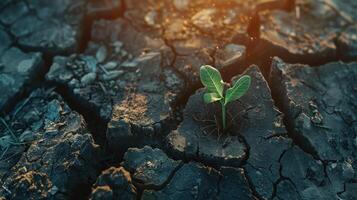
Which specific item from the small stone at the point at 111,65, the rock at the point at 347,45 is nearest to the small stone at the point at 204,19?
the small stone at the point at 111,65

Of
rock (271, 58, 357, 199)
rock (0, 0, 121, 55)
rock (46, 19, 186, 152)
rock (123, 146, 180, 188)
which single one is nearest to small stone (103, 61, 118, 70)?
rock (46, 19, 186, 152)

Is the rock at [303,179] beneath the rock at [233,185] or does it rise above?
beneath

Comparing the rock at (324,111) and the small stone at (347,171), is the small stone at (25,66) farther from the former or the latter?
the small stone at (347,171)

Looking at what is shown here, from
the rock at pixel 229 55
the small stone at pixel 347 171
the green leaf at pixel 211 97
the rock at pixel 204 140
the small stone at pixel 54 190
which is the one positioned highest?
the green leaf at pixel 211 97

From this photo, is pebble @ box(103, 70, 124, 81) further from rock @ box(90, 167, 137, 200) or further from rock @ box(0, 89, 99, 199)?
rock @ box(90, 167, 137, 200)

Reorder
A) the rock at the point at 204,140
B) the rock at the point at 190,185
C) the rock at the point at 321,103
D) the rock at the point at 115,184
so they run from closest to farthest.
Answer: the rock at the point at 115,184, the rock at the point at 190,185, the rock at the point at 204,140, the rock at the point at 321,103

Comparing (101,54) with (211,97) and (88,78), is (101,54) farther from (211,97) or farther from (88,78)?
(211,97)

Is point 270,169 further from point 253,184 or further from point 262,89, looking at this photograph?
point 262,89

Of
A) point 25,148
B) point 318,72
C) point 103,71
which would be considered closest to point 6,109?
point 25,148

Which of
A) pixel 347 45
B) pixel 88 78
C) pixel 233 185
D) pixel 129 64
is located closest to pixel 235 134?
pixel 233 185
